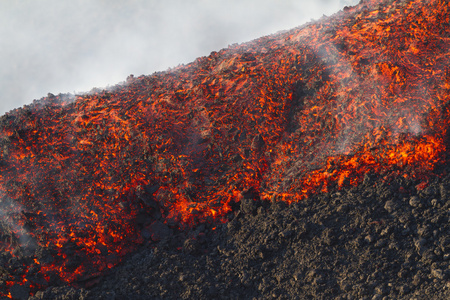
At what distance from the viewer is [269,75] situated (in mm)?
10664

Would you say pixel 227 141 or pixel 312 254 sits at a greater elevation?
pixel 227 141

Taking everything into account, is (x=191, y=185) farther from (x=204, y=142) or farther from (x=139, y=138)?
(x=139, y=138)

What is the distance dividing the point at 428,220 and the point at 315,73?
15.7ft

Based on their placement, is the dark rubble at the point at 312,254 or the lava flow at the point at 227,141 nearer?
the dark rubble at the point at 312,254

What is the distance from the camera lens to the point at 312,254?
7059 millimetres

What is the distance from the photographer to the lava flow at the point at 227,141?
832cm

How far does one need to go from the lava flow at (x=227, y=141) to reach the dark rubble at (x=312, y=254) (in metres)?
0.47

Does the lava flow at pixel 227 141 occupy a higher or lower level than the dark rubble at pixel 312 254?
higher

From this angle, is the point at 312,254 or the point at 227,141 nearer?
the point at 312,254

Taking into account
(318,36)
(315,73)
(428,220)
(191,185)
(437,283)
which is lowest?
(437,283)

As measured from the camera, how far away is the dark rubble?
628cm

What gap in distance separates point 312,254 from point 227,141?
3.81 meters

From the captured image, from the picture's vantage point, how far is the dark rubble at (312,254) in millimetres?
6281

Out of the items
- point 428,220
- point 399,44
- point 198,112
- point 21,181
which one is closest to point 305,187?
point 428,220
